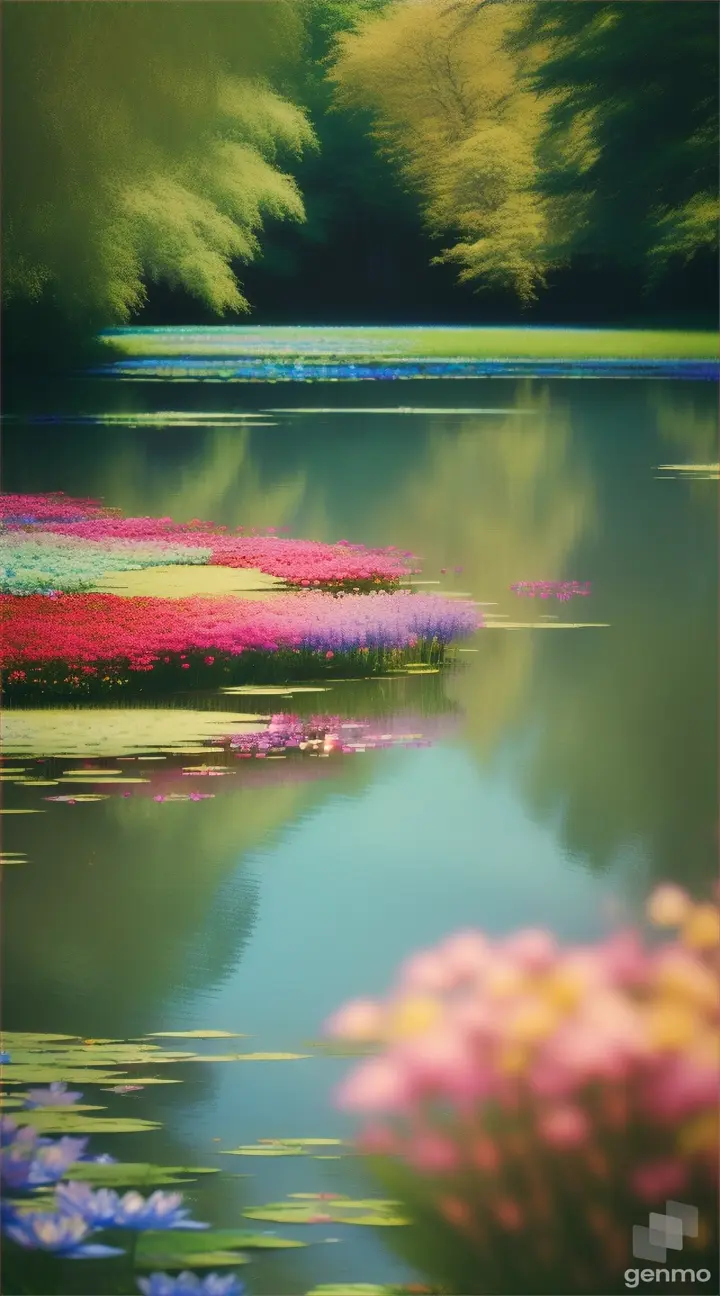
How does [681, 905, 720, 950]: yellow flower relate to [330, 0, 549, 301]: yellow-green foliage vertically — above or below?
below

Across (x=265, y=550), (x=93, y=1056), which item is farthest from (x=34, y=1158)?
(x=265, y=550)

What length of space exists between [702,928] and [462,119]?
12.1 m

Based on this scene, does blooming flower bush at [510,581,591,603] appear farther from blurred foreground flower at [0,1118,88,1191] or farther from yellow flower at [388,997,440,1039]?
blurred foreground flower at [0,1118,88,1191]

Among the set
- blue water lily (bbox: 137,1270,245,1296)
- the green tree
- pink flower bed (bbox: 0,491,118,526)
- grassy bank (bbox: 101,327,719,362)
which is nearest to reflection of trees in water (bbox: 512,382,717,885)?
blue water lily (bbox: 137,1270,245,1296)

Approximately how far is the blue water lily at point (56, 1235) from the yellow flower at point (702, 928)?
166 cm

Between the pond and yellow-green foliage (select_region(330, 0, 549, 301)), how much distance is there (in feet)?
15.4

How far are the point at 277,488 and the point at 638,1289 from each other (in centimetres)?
1019

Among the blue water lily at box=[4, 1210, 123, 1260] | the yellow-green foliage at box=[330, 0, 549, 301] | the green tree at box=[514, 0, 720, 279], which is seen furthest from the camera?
the green tree at box=[514, 0, 720, 279]

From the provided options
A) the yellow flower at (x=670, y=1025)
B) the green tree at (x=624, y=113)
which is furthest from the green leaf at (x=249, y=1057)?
the green tree at (x=624, y=113)

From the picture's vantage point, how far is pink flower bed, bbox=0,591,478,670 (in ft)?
25.6

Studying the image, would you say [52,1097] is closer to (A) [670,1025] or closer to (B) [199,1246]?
(B) [199,1246]

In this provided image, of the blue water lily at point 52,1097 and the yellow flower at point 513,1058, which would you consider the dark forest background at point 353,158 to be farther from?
the yellow flower at point 513,1058

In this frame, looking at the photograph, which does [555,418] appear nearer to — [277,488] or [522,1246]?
[277,488]

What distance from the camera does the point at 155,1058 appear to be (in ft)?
13.1
